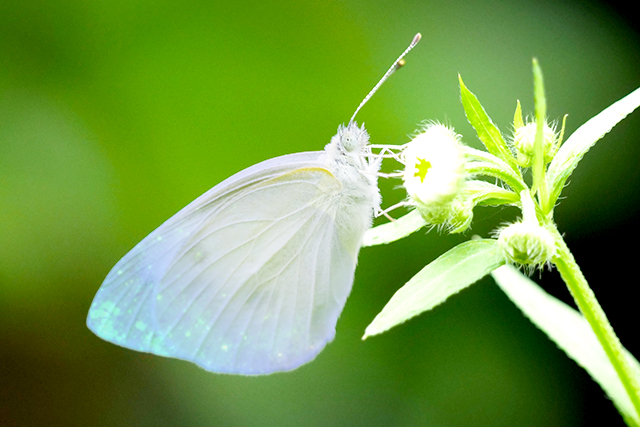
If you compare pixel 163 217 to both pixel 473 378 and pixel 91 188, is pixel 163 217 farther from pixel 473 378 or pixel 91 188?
pixel 473 378

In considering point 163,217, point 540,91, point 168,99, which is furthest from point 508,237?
point 168,99

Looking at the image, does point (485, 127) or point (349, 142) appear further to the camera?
point (349, 142)

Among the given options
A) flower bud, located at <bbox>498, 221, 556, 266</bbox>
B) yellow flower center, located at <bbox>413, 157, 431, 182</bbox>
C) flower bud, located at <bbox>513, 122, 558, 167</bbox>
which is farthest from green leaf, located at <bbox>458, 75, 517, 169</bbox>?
flower bud, located at <bbox>498, 221, 556, 266</bbox>

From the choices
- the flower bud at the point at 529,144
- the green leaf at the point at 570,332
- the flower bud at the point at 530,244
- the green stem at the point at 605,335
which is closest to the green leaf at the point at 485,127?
the flower bud at the point at 529,144

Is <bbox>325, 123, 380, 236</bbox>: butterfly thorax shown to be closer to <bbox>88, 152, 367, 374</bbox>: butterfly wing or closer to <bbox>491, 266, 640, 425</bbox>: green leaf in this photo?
<bbox>88, 152, 367, 374</bbox>: butterfly wing

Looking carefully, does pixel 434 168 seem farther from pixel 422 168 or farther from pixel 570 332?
pixel 570 332

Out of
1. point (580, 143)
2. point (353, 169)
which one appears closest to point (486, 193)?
point (580, 143)
